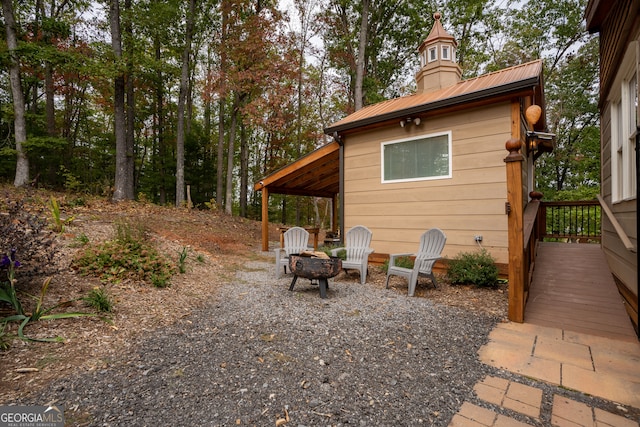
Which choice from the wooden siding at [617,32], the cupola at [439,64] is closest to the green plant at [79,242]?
the wooden siding at [617,32]

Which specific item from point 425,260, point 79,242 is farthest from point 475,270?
point 79,242

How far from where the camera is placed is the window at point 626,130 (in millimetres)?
2951

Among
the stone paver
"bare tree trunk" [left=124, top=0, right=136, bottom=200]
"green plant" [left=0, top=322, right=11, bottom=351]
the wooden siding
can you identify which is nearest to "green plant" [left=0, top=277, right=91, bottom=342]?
"green plant" [left=0, top=322, right=11, bottom=351]

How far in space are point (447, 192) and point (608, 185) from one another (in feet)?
6.85

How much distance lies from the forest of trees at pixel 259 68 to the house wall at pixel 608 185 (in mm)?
7147

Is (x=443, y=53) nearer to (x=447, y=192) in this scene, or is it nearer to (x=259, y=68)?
(x=447, y=192)

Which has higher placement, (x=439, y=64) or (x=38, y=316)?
(x=439, y=64)

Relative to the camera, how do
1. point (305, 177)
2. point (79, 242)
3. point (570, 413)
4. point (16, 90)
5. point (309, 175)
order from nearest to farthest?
point (570, 413) → point (79, 242) → point (309, 175) → point (305, 177) → point (16, 90)

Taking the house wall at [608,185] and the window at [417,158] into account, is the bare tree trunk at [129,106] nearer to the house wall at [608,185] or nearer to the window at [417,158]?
the window at [417,158]

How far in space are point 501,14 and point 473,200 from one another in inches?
517

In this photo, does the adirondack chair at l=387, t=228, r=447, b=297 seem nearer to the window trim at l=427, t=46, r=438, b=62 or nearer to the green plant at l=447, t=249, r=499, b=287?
the green plant at l=447, t=249, r=499, b=287

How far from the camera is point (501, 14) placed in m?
12.9

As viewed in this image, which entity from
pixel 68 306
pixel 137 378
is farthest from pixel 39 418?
pixel 68 306

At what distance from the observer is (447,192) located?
193 inches
